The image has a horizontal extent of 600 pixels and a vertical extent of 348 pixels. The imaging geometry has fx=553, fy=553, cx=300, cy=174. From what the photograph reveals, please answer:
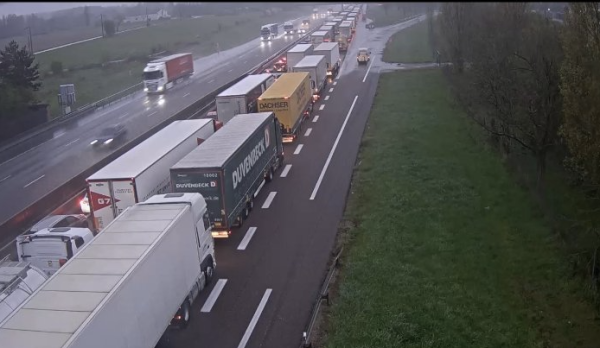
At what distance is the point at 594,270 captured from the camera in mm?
14133

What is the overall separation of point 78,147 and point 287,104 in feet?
37.0

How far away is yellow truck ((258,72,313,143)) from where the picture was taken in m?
27.6

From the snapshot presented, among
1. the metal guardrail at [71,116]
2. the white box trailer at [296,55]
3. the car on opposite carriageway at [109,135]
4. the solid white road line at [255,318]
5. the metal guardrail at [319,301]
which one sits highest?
the white box trailer at [296,55]

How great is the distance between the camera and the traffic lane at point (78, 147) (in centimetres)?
2370

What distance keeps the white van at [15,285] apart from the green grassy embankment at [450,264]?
6.73 m

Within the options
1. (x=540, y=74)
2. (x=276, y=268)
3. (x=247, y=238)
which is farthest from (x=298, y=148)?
(x=540, y=74)

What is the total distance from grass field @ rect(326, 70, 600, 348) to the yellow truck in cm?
459

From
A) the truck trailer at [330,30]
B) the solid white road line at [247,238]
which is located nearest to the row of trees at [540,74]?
the solid white road line at [247,238]

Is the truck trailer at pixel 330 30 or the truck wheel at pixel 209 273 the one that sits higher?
the truck trailer at pixel 330 30

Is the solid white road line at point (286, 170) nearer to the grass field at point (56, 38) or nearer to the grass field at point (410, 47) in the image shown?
the grass field at point (56, 38)

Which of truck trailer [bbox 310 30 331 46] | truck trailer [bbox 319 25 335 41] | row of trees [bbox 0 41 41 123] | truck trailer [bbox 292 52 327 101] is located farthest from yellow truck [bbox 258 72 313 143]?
truck trailer [bbox 319 25 335 41]

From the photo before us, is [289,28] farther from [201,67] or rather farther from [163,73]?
[163,73]

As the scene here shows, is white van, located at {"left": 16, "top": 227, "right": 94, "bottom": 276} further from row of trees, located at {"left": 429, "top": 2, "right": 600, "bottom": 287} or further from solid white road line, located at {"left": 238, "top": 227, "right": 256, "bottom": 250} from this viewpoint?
row of trees, located at {"left": 429, "top": 2, "right": 600, "bottom": 287}

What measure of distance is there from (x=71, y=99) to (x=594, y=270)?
106 ft
